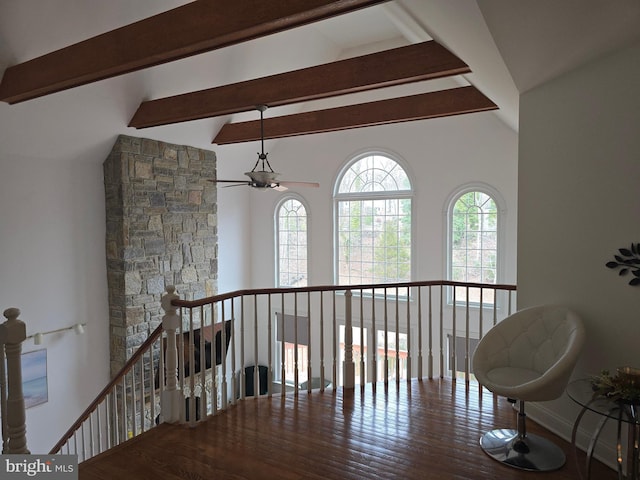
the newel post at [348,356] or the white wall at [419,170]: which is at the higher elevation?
the white wall at [419,170]

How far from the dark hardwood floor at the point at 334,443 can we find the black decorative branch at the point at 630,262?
3.58 ft

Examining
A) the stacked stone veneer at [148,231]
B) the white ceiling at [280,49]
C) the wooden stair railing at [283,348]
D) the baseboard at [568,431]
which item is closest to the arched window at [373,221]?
the wooden stair railing at [283,348]

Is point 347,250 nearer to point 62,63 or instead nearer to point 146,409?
point 146,409

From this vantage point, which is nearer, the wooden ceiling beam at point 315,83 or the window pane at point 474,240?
the wooden ceiling beam at point 315,83

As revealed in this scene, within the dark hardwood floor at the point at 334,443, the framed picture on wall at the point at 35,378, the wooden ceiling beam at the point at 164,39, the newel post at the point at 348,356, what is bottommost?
the framed picture on wall at the point at 35,378

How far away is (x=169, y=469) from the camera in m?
2.45

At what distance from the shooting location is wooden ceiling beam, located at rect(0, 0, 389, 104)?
2516 millimetres

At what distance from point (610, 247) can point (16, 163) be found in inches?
225

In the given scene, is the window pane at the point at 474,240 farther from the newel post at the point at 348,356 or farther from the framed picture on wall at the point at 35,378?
the framed picture on wall at the point at 35,378

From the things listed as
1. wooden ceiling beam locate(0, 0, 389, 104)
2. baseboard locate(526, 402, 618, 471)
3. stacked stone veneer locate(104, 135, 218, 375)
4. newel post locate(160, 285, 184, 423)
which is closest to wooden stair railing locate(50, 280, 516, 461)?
newel post locate(160, 285, 184, 423)

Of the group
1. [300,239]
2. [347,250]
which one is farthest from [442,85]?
[300,239]

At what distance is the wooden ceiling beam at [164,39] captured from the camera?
2516 millimetres

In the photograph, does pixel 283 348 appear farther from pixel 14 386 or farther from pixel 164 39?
pixel 164 39

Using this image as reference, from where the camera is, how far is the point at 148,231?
5871 mm
